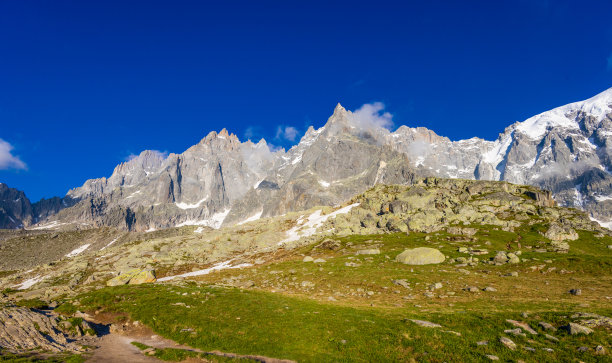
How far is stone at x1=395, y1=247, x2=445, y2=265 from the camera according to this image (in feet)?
202

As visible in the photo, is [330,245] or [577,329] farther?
[330,245]

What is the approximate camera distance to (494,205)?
5133 inches

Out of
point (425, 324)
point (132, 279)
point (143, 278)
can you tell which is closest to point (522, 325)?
point (425, 324)

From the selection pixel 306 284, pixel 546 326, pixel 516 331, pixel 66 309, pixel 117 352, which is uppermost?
pixel 66 309

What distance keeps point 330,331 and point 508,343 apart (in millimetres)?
13291

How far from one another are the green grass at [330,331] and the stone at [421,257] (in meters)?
31.5

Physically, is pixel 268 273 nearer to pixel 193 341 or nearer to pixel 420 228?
pixel 193 341

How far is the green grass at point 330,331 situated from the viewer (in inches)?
784

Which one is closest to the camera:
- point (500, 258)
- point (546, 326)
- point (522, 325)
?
point (546, 326)

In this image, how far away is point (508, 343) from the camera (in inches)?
794

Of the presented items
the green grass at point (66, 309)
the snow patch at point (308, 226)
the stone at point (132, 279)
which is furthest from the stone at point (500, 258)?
the stone at point (132, 279)

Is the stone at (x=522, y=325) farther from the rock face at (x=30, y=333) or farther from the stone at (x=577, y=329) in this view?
the rock face at (x=30, y=333)

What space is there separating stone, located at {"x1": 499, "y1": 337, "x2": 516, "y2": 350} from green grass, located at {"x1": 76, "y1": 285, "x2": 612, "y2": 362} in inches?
16.7

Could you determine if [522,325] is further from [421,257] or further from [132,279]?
[132,279]
